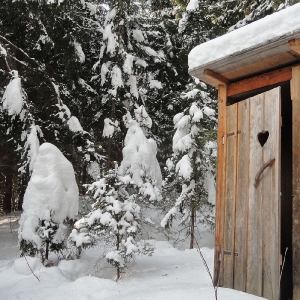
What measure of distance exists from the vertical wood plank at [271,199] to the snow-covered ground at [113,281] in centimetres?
27

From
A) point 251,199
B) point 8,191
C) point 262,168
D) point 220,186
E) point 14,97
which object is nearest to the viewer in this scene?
point 262,168

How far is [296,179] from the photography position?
11.2 ft

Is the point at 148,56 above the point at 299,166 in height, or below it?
above

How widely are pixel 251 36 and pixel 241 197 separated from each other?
168 cm

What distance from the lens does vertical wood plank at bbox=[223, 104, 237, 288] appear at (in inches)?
150

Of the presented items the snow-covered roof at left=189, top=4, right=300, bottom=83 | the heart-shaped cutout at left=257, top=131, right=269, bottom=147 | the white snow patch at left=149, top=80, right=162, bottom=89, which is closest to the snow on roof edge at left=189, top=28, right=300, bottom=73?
the snow-covered roof at left=189, top=4, right=300, bottom=83

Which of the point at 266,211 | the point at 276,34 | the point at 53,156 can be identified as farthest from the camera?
the point at 53,156

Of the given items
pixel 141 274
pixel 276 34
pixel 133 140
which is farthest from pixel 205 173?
pixel 276 34

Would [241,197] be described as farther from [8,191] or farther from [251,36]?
[8,191]

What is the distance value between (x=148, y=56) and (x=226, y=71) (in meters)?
7.58

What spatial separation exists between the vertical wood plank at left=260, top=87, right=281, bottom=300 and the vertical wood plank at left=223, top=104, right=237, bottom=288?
0.41 m

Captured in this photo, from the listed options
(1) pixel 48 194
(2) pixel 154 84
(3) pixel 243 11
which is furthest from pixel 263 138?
(3) pixel 243 11

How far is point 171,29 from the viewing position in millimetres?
12148

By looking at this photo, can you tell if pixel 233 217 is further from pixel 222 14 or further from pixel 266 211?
pixel 222 14
